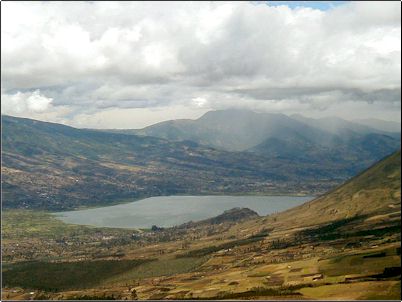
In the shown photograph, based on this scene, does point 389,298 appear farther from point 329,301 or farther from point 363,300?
point 329,301

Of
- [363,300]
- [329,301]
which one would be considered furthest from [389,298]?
[329,301]
